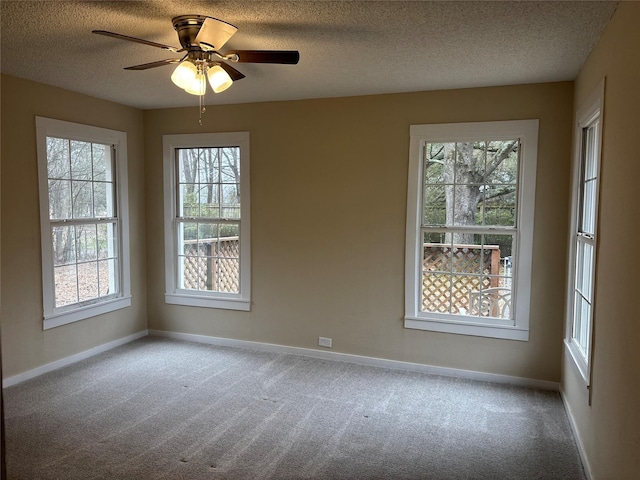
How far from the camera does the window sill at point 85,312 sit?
13.4 ft

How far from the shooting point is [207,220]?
4910 mm

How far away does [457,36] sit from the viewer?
2.71m

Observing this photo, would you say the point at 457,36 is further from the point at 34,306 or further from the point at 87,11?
the point at 34,306

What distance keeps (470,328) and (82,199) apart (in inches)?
147

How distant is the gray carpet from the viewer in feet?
8.76

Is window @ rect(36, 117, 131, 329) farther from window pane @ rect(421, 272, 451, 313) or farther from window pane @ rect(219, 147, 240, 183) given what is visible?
window pane @ rect(421, 272, 451, 313)

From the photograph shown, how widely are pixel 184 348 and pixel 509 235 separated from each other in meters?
3.31

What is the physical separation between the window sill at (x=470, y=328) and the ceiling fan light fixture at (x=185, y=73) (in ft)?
8.88

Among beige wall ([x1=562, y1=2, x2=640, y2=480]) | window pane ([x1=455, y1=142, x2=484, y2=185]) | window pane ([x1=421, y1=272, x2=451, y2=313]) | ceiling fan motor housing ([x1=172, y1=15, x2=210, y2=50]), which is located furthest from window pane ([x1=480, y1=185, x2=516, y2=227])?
ceiling fan motor housing ([x1=172, y1=15, x2=210, y2=50])

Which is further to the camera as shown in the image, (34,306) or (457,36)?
(34,306)

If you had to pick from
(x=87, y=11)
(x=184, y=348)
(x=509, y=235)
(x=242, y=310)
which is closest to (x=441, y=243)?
(x=509, y=235)

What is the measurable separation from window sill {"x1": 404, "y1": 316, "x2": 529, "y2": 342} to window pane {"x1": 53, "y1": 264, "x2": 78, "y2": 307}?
3077mm

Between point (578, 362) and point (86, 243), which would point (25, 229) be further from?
point (578, 362)

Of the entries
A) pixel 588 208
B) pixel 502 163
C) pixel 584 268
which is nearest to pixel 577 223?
pixel 588 208
